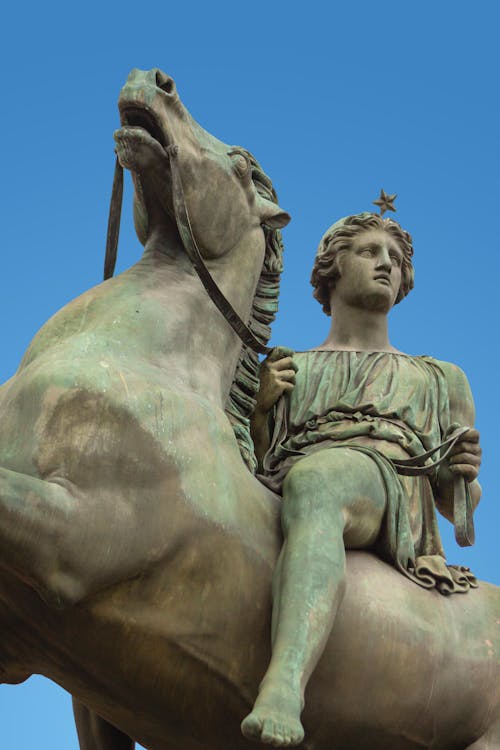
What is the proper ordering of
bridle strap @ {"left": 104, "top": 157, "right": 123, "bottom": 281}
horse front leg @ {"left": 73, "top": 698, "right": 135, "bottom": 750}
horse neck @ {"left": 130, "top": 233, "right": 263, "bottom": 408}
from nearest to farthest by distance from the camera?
horse neck @ {"left": 130, "top": 233, "right": 263, "bottom": 408}
bridle strap @ {"left": 104, "top": 157, "right": 123, "bottom": 281}
horse front leg @ {"left": 73, "top": 698, "right": 135, "bottom": 750}

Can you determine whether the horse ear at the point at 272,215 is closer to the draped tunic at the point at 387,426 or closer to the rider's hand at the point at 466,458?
the draped tunic at the point at 387,426

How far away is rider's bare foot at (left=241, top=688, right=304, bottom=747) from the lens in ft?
20.1

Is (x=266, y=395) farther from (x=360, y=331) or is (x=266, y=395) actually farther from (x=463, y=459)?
(x=463, y=459)

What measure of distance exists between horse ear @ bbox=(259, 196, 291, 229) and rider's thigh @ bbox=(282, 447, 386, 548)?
4.06ft

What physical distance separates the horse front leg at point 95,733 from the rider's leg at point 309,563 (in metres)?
1.65

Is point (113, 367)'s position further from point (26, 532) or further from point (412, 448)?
point (412, 448)

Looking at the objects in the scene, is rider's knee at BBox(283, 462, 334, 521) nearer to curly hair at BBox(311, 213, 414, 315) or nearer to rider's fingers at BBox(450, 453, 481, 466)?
rider's fingers at BBox(450, 453, 481, 466)

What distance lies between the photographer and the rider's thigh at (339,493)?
7.08 meters

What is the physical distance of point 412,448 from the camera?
8008 mm

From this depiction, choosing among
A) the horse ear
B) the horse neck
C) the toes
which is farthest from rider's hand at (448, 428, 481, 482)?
the toes

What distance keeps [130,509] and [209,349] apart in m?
1.15

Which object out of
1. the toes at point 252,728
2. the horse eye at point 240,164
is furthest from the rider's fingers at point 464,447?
the toes at point 252,728

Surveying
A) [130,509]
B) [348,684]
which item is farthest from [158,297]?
[348,684]

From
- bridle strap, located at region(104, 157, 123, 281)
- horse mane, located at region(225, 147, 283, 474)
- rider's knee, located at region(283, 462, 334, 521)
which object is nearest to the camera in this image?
rider's knee, located at region(283, 462, 334, 521)
